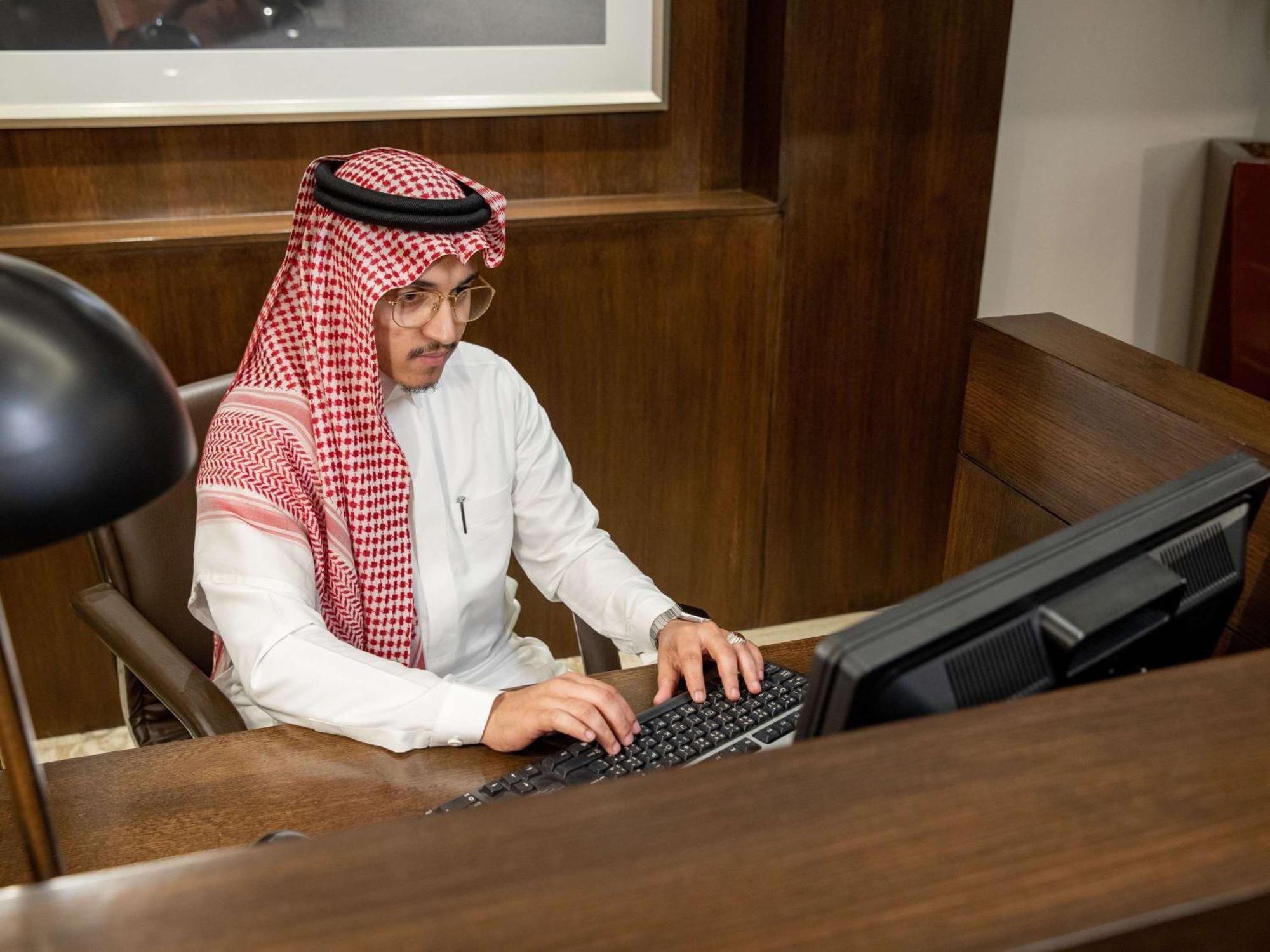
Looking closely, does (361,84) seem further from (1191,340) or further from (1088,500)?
(1191,340)

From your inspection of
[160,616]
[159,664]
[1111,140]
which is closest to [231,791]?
[159,664]

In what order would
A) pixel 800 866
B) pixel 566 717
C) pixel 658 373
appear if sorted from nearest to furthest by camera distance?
pixel 800 866 → pixel 566 717 → pixel 658 373

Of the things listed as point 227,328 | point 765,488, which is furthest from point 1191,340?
point 227,328

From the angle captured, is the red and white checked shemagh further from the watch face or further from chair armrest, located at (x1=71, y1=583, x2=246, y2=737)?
the watch face

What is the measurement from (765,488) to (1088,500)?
4.99 ft

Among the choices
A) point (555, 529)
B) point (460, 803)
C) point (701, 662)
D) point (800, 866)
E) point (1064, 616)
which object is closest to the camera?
point (800, 866)

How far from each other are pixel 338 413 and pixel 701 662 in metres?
0.63

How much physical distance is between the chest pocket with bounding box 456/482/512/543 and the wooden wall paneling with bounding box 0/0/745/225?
1146mm

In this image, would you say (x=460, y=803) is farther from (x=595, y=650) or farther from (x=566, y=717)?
(x=595, y=650)

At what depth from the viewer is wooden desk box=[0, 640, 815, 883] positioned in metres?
1.14

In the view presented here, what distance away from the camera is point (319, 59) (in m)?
2.50

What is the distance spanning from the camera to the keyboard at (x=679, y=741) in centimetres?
120

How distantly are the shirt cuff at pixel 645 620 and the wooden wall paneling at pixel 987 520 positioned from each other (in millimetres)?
491

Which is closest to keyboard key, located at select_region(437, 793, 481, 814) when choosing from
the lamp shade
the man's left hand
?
the man's left hand
